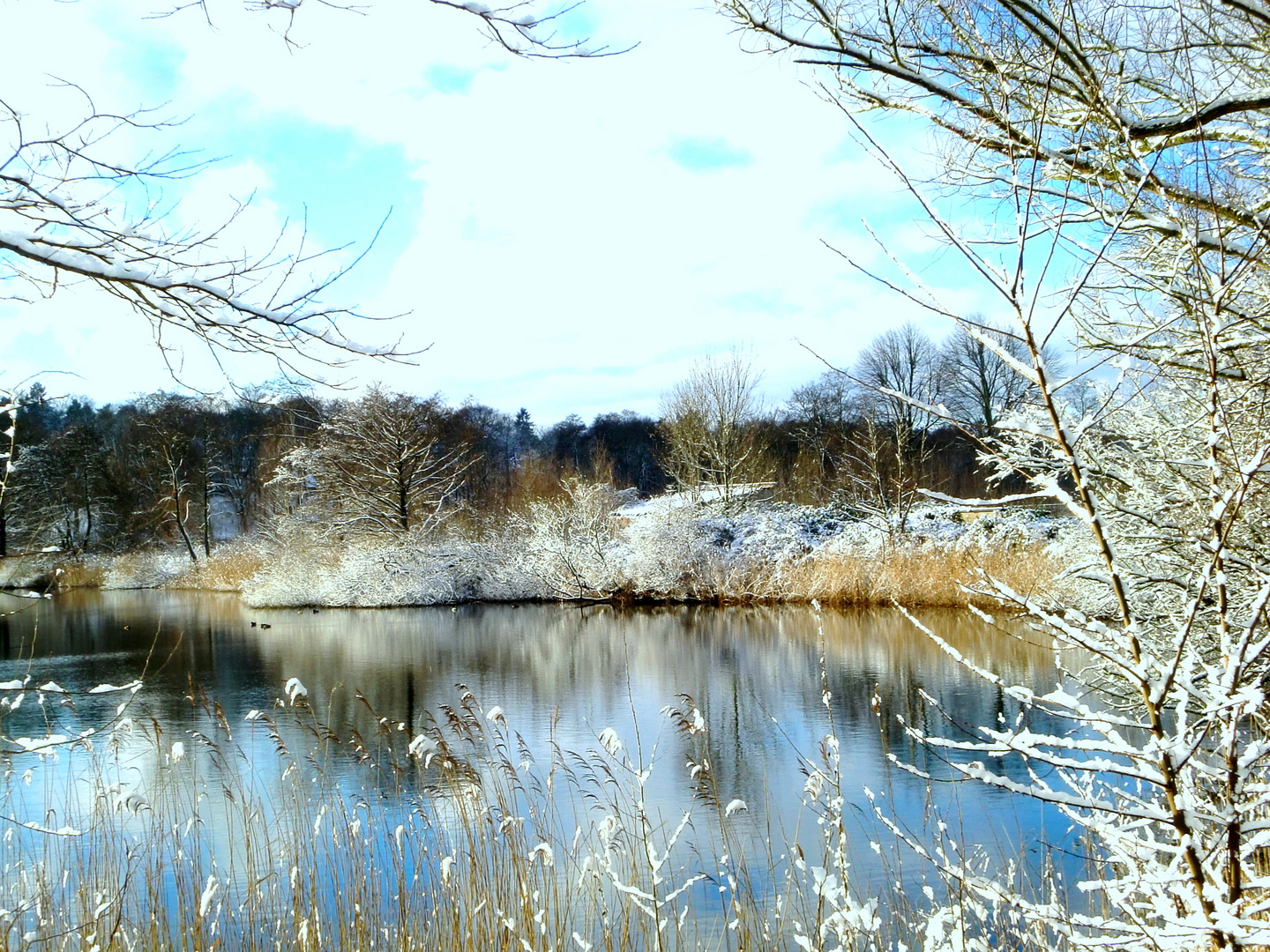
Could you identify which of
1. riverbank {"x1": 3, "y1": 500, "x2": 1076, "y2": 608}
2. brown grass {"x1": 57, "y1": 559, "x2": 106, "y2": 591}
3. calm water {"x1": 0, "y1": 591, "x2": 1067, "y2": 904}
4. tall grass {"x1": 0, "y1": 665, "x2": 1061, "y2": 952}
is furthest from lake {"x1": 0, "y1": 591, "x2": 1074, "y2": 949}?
brown grass {"x1": 57, "y1": 559, "x2": 106, "y2": 591}

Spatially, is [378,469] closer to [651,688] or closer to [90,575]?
[90,575]

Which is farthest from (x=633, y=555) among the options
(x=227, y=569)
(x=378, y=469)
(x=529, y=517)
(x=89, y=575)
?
(x=89, y=575)

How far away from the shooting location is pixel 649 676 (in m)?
12.0

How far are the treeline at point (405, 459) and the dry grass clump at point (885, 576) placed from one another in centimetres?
134

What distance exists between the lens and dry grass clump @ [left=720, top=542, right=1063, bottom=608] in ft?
52.4

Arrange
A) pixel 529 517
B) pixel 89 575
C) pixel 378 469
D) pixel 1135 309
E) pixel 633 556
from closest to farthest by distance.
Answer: pixel 1135 309 → pixel 633 556 → pixel 529 517 → pixel 378 469 → pixel 89 575

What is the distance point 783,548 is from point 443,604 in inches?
319

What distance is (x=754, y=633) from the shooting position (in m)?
15.6

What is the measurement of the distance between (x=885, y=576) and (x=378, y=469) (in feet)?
42.2

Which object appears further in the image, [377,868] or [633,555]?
[633,555]

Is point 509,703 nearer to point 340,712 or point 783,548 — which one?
point 340,712

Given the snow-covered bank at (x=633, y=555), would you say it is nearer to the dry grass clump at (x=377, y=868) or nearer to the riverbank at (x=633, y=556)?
the riverbank at (x=633, y=556)

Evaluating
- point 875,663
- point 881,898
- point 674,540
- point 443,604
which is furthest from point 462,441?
point 881,898

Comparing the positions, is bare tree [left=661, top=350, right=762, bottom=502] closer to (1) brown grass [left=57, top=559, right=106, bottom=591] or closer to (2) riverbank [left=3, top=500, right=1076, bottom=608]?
(2) riverbank [left=3, top=500, right=1076, bottom=608]
